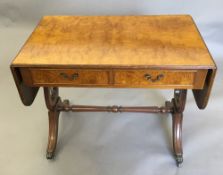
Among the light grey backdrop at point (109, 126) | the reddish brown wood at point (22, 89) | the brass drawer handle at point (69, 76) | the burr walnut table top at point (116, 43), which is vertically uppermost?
the burr walnut table top at point (116, 43)

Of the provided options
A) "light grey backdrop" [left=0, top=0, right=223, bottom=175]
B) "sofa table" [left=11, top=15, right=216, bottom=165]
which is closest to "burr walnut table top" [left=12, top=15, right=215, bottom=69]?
"sofa table" [left=11, top=15, right=216, bottom=165]

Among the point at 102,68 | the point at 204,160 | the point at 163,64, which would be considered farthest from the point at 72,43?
the point at 204,160

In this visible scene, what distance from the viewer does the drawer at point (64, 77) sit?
1264 millimetres

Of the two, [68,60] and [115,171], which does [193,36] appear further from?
[115,171]

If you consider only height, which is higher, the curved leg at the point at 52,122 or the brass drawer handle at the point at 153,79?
the brass drawer handle at the point at 153,79

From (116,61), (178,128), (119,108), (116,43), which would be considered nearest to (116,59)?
(116,61)

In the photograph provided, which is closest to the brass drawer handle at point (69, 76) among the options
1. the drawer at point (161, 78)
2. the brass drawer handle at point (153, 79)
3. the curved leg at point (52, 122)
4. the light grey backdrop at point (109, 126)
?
the drawer at point (161, 78)

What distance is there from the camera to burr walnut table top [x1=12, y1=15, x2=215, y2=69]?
48.8 inches

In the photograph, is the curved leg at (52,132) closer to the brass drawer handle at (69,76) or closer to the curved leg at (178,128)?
the brass drawer handle at (69,76)

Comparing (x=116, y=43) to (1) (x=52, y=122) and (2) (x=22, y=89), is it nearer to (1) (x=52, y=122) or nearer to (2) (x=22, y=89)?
(2) (x=22, y=89)

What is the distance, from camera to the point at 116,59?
49.6 inches

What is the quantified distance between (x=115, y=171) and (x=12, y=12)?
69.7 inches

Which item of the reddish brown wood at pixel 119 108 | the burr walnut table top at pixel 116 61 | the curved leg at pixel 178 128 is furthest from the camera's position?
the reddish brown wood at pixel 119 108

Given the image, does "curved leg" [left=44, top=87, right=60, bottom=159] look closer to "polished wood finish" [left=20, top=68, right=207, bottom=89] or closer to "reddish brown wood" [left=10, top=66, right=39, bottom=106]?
"reddish brown wood" [left=10, top=66, right=39, bottom=106]
